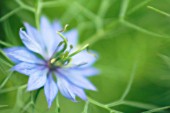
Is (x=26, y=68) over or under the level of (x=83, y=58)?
under

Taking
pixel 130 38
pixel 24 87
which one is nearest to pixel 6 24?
pixel 24 87

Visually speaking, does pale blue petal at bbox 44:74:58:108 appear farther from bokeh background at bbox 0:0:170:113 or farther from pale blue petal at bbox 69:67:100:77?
bokeh background at bbox 0:0:170:113

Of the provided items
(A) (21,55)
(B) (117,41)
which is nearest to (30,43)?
(A) (21,55)

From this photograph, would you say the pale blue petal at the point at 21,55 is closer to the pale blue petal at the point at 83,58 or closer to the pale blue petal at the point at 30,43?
the pale blue petal at the point at 30,43

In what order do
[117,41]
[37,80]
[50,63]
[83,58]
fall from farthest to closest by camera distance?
[117,41], [83,58], [50,63], [37,80]

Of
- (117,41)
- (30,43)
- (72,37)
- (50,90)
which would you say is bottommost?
(50,90)

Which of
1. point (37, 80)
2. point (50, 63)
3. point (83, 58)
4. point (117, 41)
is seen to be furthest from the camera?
point (117, 41)

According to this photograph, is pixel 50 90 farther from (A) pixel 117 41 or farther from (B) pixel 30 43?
(A) pixel 117 41

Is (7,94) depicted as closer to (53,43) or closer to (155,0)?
(53,43)
